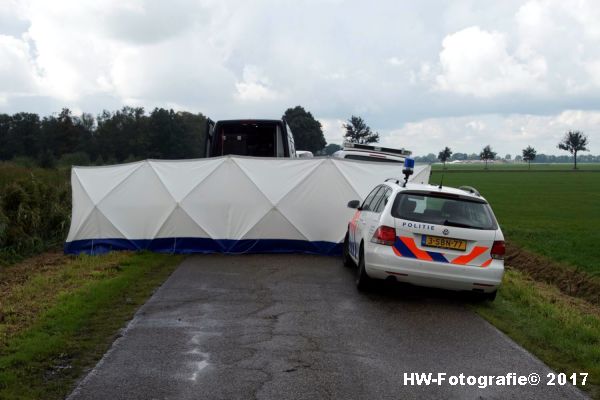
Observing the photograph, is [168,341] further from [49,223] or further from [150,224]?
[49,223]

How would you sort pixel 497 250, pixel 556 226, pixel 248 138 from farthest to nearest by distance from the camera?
pixel 556 226 < pixel 248 138 < pixel 497 250

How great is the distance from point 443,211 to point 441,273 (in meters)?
0.93

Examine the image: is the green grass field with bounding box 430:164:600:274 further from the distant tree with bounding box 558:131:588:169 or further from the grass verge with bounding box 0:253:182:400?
the distant tree with bounding box 558:131:588:169

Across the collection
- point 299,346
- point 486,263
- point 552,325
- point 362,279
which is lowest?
point 552,325

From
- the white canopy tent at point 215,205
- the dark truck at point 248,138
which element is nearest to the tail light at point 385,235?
the white canopy tent at point 215,205

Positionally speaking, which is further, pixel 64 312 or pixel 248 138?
pixel 248 138

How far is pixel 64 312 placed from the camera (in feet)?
24.4

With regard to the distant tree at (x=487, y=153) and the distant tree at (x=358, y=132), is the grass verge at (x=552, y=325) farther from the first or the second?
the distant tree at (x=487, y=153)

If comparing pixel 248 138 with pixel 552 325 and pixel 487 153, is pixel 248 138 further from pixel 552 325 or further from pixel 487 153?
pixel 487 153

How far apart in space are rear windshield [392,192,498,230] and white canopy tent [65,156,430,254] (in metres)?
4.75

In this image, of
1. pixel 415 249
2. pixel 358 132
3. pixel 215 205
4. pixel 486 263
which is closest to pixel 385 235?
pixel 415 249

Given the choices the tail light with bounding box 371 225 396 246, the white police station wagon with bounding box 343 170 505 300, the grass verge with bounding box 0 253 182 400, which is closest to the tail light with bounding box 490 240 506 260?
the white police station wagon with bounding box 343 170 505 300

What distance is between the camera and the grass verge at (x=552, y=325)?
19.8ft

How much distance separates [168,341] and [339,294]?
3282 millimetres
